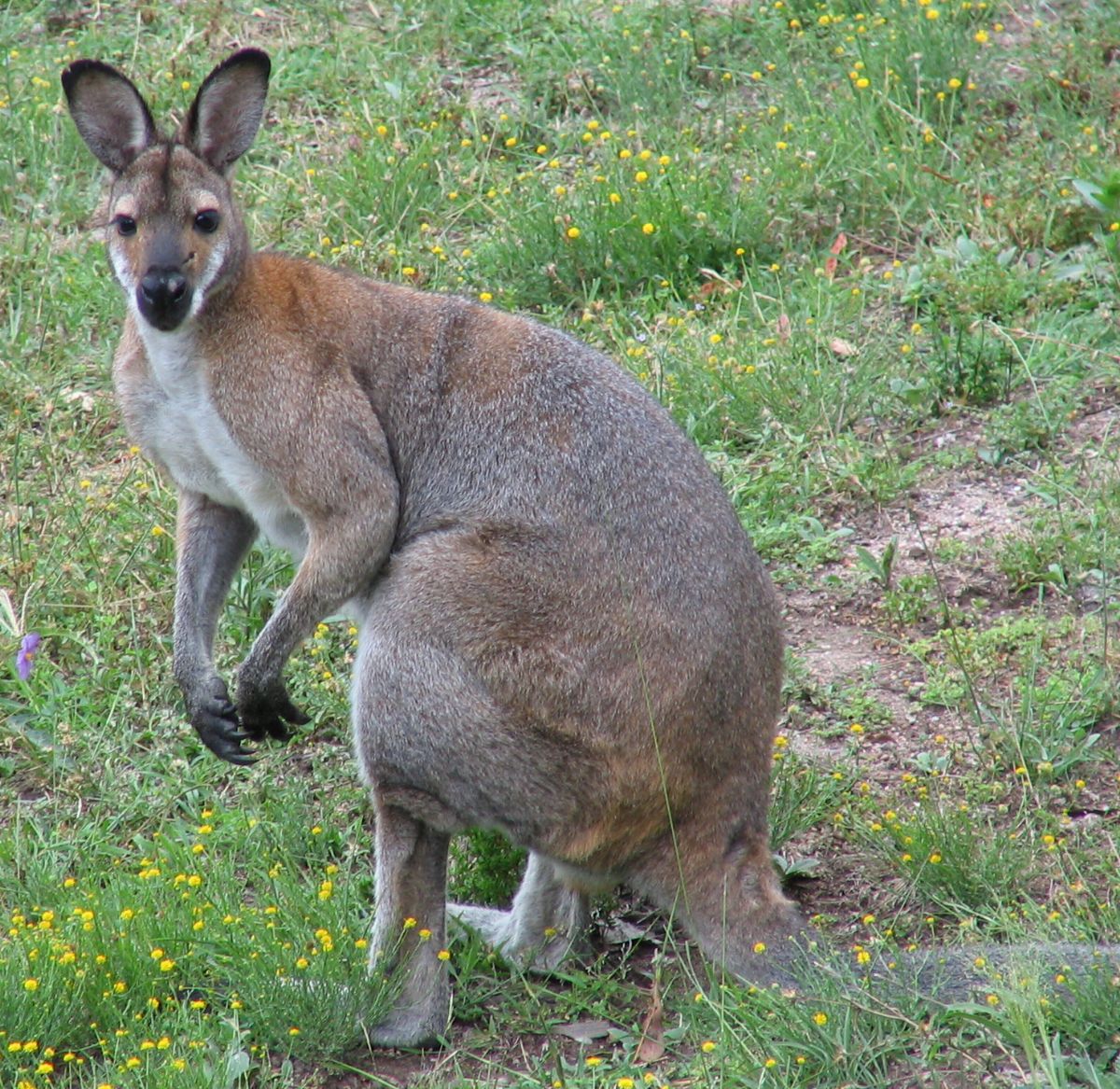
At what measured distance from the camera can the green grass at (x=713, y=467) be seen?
436 cm

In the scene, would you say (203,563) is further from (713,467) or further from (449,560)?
(713,467)

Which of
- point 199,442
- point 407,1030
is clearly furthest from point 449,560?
point 407,1030

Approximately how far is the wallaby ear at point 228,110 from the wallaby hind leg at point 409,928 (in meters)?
2.09

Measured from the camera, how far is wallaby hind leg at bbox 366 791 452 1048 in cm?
447

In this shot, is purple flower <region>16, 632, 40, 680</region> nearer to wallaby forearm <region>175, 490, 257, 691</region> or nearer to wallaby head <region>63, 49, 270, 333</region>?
wallaby forearm <region>175, 490, 257, 691</region>

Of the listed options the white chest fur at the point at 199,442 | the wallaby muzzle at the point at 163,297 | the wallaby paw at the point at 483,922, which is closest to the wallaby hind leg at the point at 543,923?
the wallaby paw at the point at 483,922

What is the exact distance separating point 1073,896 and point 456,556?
193 centimetres

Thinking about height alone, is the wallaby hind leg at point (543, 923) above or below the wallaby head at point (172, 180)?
below

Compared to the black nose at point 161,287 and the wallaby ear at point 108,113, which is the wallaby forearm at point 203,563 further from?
the wallaby ear at point 108,113

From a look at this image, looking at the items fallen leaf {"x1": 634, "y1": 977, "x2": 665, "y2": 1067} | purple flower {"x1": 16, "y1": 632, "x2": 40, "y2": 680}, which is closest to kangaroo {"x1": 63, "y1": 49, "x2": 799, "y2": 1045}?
fallen leaf {"x1": 634, "y1": 977, "x2": 665, "y2": 1067}

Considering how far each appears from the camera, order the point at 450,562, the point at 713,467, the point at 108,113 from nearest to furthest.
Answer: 1. the point at 450,562
2. the point at 108,113
3. the point at 713,467

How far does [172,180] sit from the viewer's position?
4859 mm

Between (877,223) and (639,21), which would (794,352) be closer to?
(877,223)

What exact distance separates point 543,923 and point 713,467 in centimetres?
229
